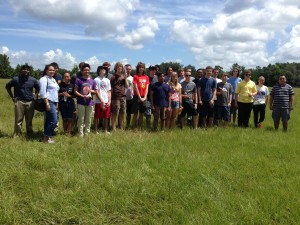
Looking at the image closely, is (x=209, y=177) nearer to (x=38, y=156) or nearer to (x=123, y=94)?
(x=38, y=156)

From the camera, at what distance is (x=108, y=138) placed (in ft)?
28.2

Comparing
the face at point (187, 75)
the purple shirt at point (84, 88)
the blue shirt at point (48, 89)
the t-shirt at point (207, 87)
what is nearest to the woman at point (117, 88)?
the purple shirt at point (84, 88)

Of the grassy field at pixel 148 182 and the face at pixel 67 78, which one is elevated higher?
the face at pixel 67 78

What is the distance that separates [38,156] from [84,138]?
6.45 ft

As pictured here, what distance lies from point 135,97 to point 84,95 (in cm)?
185

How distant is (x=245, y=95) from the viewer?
447 inches

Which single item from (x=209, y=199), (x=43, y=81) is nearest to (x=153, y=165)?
(x=209, y=199)

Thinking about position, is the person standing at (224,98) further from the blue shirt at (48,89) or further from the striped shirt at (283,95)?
the blue shirt at (48,89)

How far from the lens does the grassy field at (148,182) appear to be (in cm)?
453

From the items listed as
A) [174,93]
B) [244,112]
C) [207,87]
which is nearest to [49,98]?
[174,93]

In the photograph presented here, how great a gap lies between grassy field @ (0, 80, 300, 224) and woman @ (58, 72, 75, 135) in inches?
47.0

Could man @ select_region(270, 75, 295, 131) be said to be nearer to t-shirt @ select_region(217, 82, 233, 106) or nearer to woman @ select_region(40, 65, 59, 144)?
t-shirt @ select_region(217, 82, 233, 106)

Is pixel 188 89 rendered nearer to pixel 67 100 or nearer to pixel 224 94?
pixel 224 94

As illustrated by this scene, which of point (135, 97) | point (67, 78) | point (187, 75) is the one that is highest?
point (187, 75)
